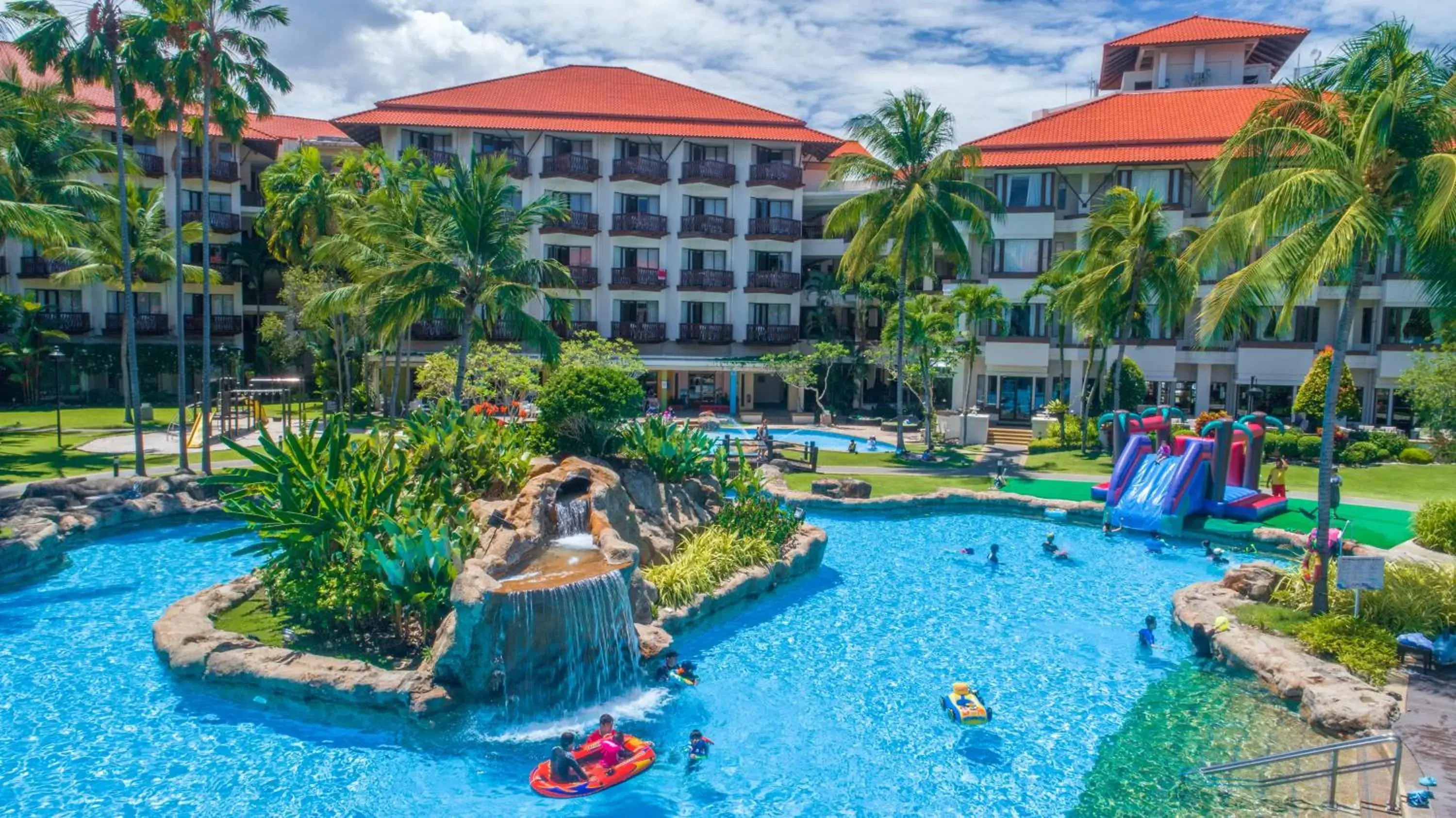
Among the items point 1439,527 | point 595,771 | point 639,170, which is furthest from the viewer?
point 639,170

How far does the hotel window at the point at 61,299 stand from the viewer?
150 ft

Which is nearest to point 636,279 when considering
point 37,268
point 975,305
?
point 975,305

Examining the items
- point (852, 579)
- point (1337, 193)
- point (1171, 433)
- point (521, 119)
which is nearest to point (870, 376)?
point (521, 119)

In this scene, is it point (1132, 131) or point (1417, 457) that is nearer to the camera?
point (1417, 457)

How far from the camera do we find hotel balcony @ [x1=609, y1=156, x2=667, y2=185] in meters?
48.3

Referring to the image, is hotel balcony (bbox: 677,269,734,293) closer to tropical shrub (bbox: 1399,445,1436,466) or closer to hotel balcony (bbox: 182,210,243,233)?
hotel balcony (bbox: 182,210,243,233)

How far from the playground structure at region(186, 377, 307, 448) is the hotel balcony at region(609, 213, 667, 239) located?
1830cm

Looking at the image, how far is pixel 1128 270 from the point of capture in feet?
103

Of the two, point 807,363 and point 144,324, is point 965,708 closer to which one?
point 807,363

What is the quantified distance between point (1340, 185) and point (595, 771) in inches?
524

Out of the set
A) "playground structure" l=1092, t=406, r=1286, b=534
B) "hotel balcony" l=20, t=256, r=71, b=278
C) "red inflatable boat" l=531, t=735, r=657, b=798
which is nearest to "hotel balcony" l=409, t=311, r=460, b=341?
"hotel balcony" l=20, t=256, r=71, b=278

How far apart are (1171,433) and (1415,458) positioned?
12.0 metres

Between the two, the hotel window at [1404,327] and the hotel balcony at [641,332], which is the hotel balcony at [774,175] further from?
the hotel window at [1404,327]

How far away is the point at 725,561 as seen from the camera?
1786 cm
